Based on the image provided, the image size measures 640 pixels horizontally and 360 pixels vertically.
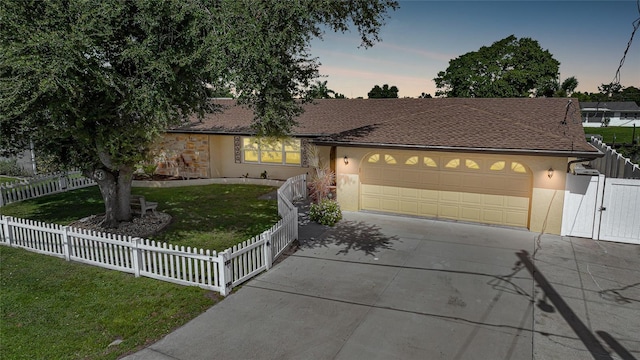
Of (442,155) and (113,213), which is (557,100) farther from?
(113,213)

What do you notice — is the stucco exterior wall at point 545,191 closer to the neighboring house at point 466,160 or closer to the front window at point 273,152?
the neighboring house at point 466,160

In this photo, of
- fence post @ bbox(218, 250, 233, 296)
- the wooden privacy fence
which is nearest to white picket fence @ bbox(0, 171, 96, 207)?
fence post @ bbox(218, 250, 233, 296)

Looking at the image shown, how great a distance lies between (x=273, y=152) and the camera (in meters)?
20.1

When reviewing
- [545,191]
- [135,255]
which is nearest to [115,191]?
[135,255]

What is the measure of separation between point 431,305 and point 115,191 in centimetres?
998

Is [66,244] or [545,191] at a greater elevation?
[545,191]

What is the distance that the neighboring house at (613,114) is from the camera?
61094 millimetres

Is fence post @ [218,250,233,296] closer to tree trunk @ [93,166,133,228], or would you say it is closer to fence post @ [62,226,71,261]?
fence post @ [62,226,71,261]

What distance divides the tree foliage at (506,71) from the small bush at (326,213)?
29.1 meters

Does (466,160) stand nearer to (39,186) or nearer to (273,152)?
(273,152)

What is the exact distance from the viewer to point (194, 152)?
21.2 meters

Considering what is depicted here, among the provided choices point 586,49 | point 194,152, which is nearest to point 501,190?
point 194,152

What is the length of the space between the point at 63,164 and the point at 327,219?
27.7 ft

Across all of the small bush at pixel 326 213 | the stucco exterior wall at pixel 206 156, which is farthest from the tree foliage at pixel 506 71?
the small bush at pixel 326 213
